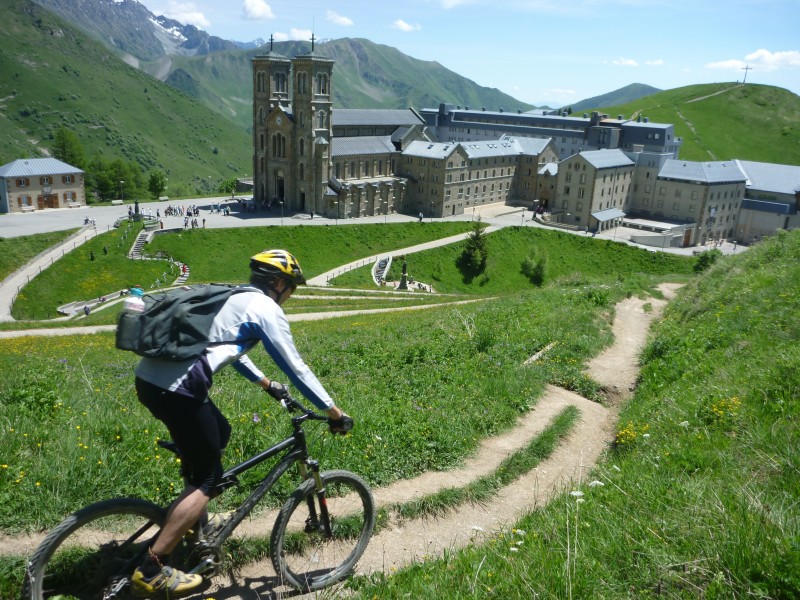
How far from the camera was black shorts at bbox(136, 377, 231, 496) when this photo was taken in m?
5.30

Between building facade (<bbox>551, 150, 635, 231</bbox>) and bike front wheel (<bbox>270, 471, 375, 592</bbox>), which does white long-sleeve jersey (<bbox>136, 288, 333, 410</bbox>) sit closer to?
bike front wheel (<bbox>270, 471, 375, 592</bbox>)

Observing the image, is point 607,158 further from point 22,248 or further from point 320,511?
point 320,511

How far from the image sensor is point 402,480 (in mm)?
9000

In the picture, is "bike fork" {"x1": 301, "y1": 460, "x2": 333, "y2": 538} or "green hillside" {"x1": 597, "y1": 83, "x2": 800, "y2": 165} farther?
"green hillside" {"x1": 597, "y1": 83, "x2": 800, "y2": 165}

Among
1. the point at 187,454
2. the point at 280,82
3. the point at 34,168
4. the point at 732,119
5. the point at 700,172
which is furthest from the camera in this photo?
the point at 732,119

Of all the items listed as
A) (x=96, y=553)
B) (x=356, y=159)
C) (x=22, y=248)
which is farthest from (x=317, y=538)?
(x=356, y=159)

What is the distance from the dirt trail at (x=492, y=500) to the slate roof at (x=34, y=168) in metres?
77.6

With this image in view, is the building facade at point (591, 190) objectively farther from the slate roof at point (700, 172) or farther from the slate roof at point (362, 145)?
the slate roof at point (362, 145)

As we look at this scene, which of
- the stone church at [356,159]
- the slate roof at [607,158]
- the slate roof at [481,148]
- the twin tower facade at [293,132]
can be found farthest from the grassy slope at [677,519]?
the slate roof at [607,158]

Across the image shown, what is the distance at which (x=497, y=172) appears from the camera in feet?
341

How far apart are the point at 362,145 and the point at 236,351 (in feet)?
297

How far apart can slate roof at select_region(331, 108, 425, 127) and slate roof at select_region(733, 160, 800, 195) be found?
6363 centimetres

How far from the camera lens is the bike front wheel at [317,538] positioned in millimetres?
6199

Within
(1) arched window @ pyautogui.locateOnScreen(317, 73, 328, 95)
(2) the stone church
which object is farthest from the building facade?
(1) arched window @ pyautogui.locateOnScreen(317, 73, 328, 95)
